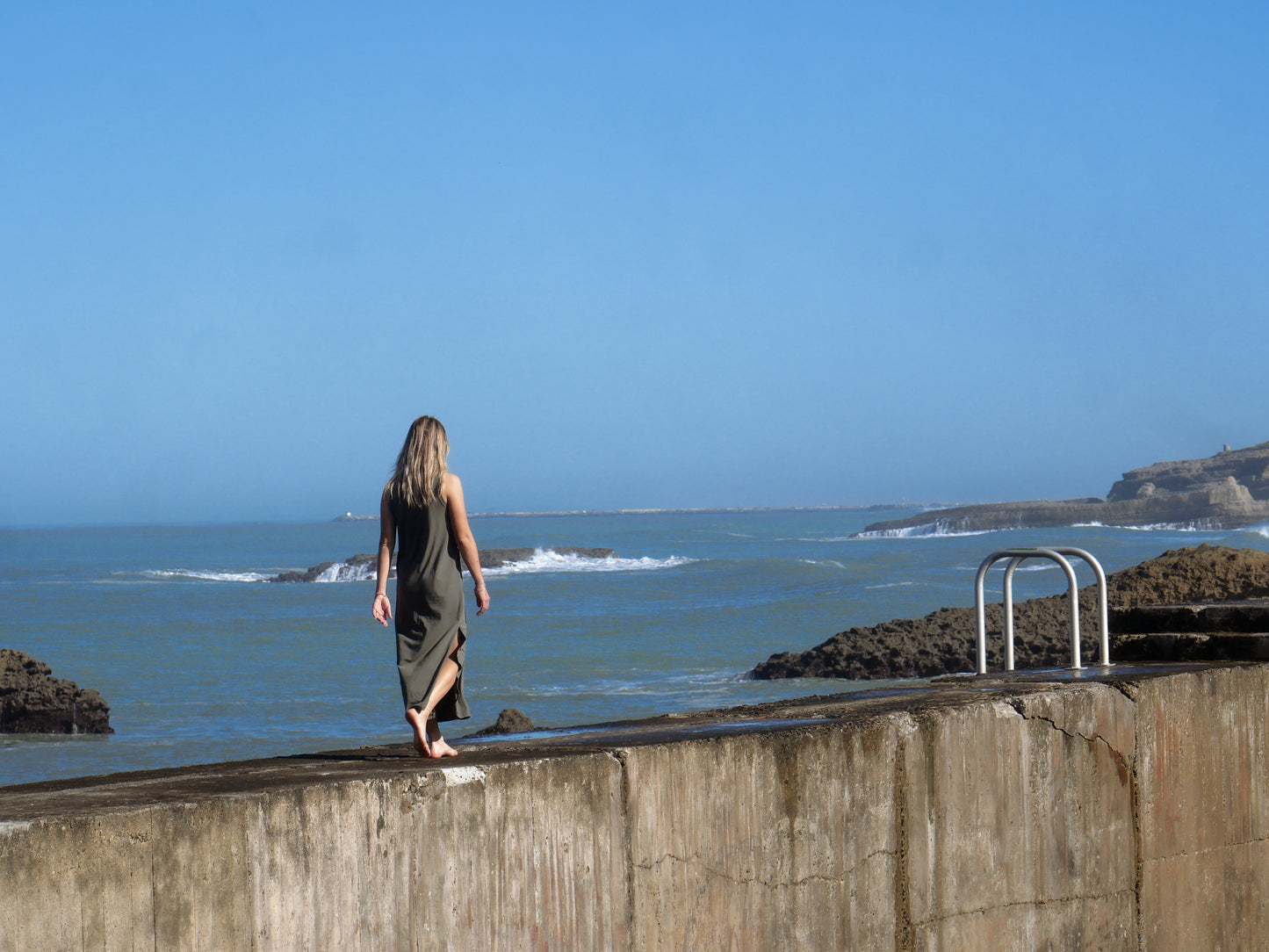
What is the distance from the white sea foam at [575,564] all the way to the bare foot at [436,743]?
170 ft

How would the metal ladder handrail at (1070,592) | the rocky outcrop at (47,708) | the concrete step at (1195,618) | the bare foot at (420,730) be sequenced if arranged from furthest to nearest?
the rocky outcrop at (47,708), the concrete step at (1195,618), the metal ladder handrail at (1070,592), the bare foot at (420,730)

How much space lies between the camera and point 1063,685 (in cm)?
506

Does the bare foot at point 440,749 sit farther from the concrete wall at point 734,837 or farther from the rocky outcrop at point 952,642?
the rocky outcrop at point 952,642

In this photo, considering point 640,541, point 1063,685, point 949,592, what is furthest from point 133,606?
point 640,541

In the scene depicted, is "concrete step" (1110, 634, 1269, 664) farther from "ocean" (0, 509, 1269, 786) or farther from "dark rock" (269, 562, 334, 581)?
"dark rock" (269, 562, 334, 581)

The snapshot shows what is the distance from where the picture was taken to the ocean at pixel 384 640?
16281 mm

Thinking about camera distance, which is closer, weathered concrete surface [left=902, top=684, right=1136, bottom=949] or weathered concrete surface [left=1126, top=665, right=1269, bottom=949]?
weathered concrete surface [left=902, top=684, right=1136, bottom=949]

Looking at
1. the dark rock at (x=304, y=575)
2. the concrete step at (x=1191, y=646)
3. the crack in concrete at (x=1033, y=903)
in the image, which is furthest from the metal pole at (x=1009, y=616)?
the dark rock at (x=304, y=575)

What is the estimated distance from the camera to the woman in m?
3.81

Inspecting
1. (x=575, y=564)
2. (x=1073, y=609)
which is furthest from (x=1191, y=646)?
(x=575, y=564)

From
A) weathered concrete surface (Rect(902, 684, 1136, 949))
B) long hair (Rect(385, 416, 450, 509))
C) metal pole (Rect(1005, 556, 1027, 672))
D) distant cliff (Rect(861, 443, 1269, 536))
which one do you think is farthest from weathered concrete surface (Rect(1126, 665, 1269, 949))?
distant cliff (Rect(861, 443, 1269, 536))

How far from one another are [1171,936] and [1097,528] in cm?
9492

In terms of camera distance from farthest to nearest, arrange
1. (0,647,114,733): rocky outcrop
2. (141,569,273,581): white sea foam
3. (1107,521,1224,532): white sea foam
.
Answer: (1107,521,1224,532): white sea foam → (141,569,273,581): white sea foam → (0,647,114,733): rocky outcrop

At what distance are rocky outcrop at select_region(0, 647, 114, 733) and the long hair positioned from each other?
13.9m
